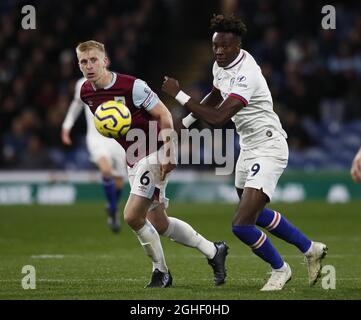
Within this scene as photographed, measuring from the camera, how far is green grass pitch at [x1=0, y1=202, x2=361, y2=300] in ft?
26.2

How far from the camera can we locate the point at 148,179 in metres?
8.31

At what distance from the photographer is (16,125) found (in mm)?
20578

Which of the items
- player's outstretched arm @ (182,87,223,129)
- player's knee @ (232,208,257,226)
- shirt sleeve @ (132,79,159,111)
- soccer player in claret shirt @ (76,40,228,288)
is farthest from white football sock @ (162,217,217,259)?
shirt sleeve @ (132,79,159,111)

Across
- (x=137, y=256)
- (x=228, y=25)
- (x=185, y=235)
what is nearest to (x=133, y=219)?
(x=185, y=235)

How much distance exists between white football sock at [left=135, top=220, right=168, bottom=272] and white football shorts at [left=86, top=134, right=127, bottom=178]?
6.22 m

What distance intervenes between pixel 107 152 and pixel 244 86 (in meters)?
6.90

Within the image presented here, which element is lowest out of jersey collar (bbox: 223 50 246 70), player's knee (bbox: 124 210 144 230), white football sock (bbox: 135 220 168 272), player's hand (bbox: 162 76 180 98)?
white football sock (bbox: 135 220 168 272)

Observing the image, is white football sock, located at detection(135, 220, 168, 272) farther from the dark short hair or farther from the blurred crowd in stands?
the blurred crowd in stands

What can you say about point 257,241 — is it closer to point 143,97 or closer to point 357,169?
point 357,169

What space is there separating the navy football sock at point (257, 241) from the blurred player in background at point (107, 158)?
6015mm

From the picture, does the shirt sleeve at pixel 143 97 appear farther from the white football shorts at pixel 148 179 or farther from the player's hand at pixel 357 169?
the player's hand at pixel 357 169

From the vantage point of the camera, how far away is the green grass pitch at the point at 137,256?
7988 millimetres

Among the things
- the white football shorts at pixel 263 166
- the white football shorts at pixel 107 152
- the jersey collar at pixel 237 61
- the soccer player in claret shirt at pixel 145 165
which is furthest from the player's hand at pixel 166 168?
the white football shorts at pixel 107 152
